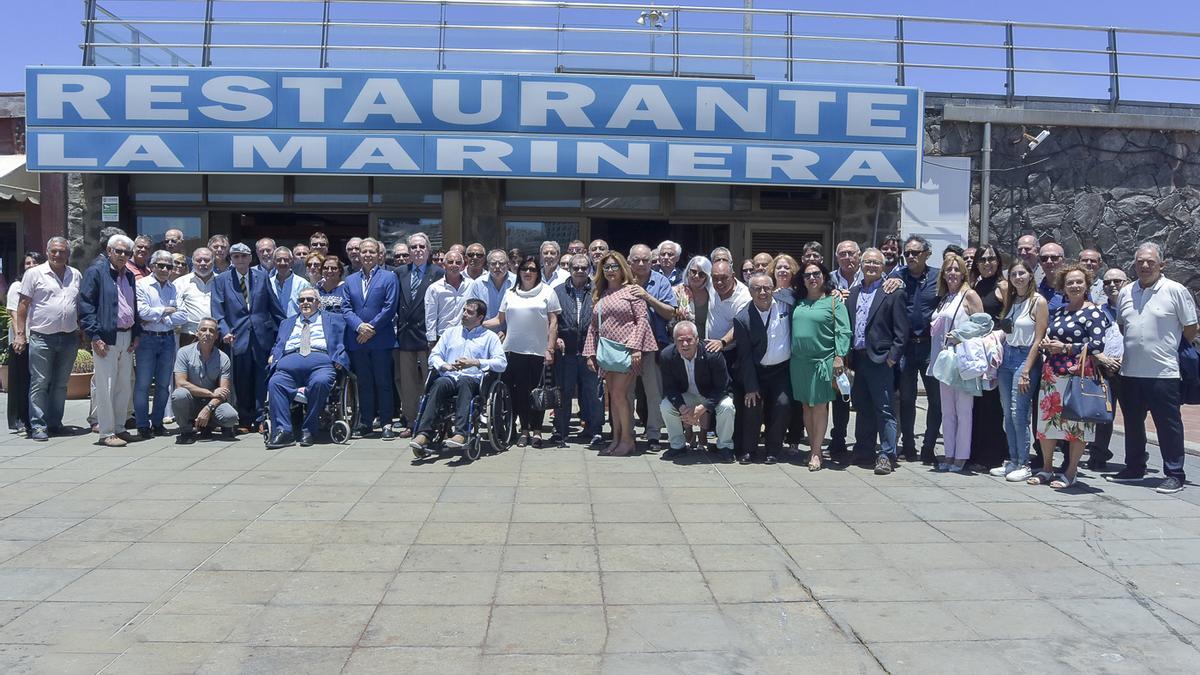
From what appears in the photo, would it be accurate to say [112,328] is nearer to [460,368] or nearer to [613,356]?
[460,368]

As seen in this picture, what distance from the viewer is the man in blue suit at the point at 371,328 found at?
898 cm

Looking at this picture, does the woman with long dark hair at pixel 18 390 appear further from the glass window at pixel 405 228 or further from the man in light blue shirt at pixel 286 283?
the glass window at pixel 405 228

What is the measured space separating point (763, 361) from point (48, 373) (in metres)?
6.75

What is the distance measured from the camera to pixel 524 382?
8.57 metres

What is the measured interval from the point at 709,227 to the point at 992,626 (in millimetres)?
8922

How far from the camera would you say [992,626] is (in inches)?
166

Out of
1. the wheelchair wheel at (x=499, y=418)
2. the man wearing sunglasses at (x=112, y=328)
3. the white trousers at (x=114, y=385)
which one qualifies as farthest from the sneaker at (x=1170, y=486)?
the white trousers at (x=114, y=385)

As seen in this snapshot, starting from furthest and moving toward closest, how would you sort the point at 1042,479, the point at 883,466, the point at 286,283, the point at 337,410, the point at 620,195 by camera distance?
the point at 620,195
the point at 286,283
the point at 337,410
the point at 883,466
the point at 1042,479

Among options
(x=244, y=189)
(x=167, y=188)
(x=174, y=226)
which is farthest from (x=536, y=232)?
(x=167, y=188)

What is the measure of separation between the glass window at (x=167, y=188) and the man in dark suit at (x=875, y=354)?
9.09 meters

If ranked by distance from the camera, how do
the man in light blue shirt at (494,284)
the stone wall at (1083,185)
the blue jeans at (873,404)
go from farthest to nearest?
the stone wall at (1083,185)
the man in light blue shirt at (494,284)
the blue jeans at (873,404)

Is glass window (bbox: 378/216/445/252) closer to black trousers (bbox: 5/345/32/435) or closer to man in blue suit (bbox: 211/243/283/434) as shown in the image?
man in blue suit (bbox: 211/243/283/434)

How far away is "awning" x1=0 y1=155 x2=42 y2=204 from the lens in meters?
12.1

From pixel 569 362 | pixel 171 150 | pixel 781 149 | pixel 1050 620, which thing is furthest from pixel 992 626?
pixel 171 150
